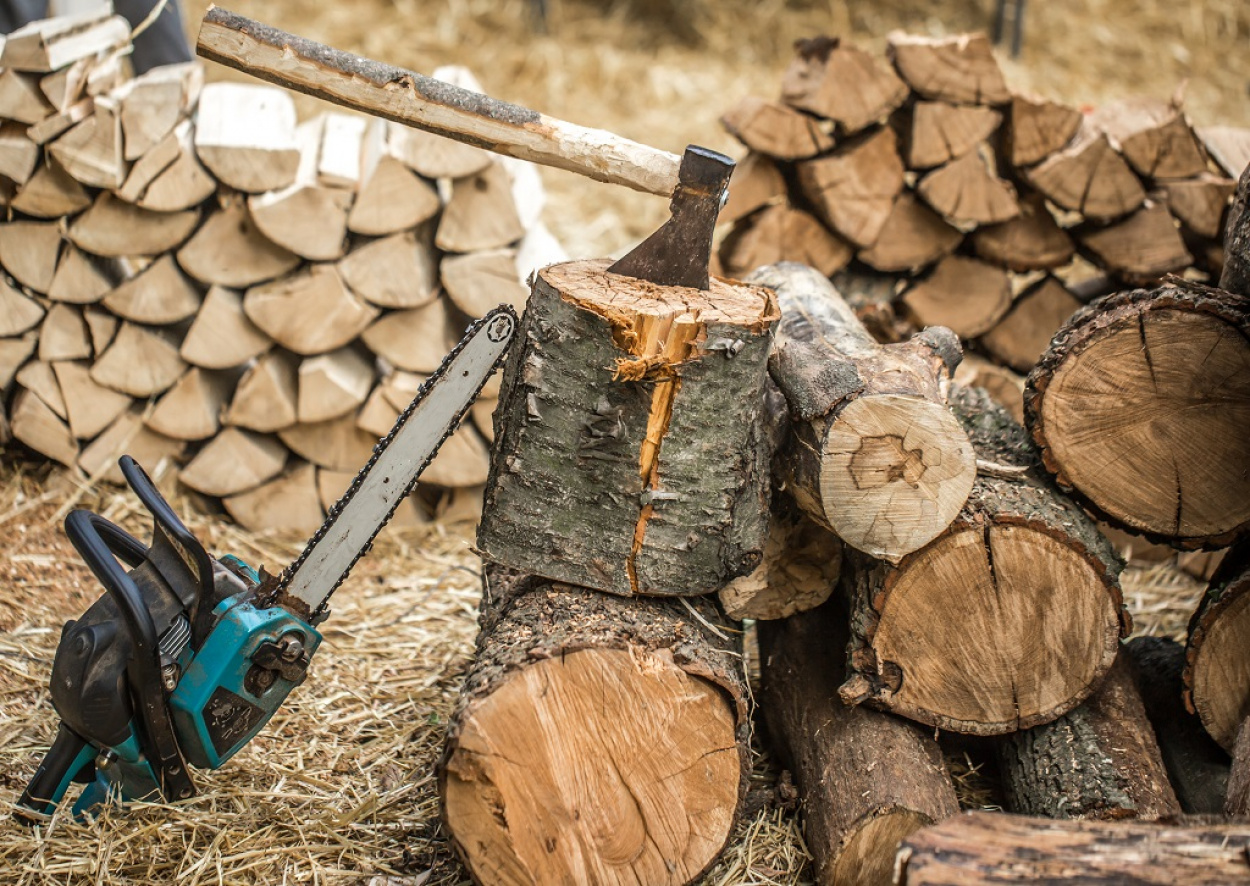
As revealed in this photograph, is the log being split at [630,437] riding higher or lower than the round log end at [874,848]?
higher

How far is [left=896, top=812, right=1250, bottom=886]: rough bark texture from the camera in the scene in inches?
58.5

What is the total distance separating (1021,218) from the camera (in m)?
3.64

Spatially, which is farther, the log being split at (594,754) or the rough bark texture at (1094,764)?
the rough bark texture at (1094,764)

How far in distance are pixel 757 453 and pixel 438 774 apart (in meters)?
0.87

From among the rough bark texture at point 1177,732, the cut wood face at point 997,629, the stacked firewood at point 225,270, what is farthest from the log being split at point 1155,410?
the stacked firewood at point 225,270

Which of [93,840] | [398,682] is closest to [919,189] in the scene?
[398,682]

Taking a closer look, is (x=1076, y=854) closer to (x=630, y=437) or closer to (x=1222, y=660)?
(x=1222, y=660)

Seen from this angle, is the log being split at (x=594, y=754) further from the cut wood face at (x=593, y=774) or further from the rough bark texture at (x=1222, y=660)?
the rough bark texture at (x=1222, y=660)

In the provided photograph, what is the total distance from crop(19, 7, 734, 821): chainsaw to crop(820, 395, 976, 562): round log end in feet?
1.53

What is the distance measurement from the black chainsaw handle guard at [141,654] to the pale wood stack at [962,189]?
2293 mm

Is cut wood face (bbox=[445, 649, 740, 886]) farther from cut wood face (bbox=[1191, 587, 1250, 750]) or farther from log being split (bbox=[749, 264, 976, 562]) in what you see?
cut wood face (bbox=[1191, 587, 1250, 750])

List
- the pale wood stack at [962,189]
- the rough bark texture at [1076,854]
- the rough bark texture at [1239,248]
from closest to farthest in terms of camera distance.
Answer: the rough bark texture at [1076,854] < the rough bark texture at [1239,248] < the pale wood stack at [962,189]

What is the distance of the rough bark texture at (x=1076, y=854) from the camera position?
1.49 m

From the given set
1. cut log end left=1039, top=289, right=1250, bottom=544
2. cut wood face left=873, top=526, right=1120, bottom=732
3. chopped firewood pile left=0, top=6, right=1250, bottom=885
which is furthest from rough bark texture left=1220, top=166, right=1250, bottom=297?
cut wood face left=873, top=526, right=1120, bottom=732
